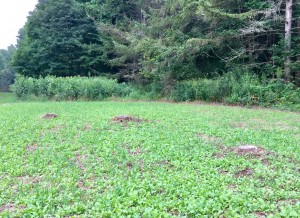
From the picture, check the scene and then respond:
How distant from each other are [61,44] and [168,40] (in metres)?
11.6

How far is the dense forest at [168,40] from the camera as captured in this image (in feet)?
45.5

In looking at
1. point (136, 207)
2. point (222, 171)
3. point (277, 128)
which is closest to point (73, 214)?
point (136, 207)

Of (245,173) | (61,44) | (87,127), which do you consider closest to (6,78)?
(61,44)

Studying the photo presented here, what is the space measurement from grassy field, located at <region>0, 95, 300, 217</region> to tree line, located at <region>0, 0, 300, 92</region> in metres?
7.89

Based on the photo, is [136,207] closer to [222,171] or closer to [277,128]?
[222,171]

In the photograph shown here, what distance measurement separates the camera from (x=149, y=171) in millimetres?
4160

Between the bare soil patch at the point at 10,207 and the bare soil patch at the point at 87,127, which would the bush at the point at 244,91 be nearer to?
the bare soil patch at the point at 87,127

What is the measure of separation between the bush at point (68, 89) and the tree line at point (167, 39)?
2.62 meters

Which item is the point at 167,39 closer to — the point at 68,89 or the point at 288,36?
the point at 288,36

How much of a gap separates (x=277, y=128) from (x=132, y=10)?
2033 cm

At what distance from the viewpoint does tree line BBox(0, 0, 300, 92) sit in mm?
13875

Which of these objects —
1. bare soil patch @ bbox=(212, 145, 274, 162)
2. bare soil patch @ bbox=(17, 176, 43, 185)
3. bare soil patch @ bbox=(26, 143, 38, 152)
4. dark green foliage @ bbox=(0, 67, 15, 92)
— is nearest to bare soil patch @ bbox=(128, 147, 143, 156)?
bare soil patch @ bbox=(212, 145, 274, 162)

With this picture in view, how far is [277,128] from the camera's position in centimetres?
740

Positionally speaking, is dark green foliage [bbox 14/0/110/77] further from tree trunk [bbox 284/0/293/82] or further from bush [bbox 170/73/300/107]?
tree trunk [bbox 284/0/293/82]
